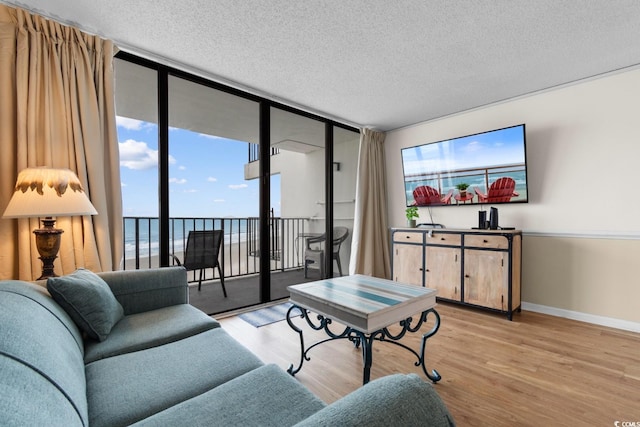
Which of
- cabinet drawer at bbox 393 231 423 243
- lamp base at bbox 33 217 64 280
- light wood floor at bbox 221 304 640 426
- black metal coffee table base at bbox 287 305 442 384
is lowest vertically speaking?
light wood floor at bbox 221 304 640 426

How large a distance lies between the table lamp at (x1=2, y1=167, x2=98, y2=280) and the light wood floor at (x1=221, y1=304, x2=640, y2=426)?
4.73 feet

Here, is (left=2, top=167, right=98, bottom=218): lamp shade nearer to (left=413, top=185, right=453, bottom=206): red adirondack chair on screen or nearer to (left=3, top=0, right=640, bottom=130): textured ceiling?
(left=3, top=0, right=640, bottom=130): textured ceiling

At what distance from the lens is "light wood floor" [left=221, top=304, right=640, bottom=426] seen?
4.93 ft

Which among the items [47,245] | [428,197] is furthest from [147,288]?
[428,197]

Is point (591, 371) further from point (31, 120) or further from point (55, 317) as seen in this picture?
point (31, 120)

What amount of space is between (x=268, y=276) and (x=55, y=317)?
218cm

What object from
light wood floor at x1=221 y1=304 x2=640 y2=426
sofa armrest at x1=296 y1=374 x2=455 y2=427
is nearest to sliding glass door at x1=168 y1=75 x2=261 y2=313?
light wood floor at x1=221 y1=304 x2=640 y2=426

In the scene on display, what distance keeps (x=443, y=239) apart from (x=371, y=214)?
3.79 feet

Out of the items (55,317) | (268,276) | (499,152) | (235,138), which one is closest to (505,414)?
(55,317)

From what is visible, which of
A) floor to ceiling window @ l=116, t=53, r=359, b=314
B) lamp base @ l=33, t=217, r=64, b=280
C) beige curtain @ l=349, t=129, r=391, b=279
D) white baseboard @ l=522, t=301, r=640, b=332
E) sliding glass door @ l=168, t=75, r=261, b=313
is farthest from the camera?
beige curtain @ l=349, t=129, r=391, b=279

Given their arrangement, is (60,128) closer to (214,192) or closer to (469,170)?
(214,192)

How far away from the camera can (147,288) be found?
1.76 metres

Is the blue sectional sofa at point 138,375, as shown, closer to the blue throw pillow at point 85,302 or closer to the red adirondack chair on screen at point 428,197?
the blue throw pillow at point 85,302

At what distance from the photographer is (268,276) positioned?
322 centimetres
